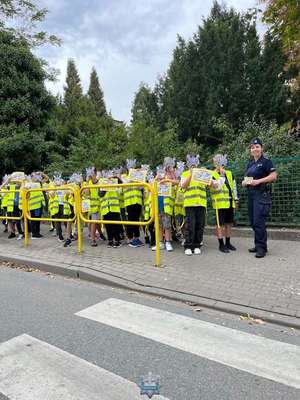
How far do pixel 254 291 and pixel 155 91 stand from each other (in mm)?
21818

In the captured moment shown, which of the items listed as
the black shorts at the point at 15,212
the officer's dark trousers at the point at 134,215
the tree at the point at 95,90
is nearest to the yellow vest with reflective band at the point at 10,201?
the black shorts at the point at 15,212

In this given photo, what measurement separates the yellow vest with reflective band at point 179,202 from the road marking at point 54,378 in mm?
4583

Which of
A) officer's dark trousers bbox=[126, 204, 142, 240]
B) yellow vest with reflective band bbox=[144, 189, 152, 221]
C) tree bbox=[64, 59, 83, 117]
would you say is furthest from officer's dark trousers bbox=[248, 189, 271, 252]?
tree bbox=[64, 59, 83, 117]

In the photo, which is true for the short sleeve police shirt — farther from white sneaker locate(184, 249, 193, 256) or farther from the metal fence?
the metal fence

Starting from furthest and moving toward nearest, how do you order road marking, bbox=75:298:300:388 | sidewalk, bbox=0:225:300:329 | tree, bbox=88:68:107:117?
1. tree, bbox=88:68:107:117
2. sidewalk, bbox=0:225:300:329
3. road marking, bbox=75:298:300:388

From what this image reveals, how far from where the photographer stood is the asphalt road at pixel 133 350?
285 cm

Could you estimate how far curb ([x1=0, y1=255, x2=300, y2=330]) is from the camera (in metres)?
4.12

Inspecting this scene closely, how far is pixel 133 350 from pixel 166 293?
5.18 feet

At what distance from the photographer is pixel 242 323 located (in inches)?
161

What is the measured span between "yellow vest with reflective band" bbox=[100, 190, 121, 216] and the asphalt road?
10.1 ft

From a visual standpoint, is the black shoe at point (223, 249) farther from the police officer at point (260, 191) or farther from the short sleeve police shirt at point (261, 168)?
the short sleeve police shirt at point (261, 168)

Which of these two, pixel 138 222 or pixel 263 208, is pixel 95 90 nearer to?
pixel 138 222

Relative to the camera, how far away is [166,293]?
16.4 ft

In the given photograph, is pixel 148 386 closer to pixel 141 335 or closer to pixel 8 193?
pixel 141 335
